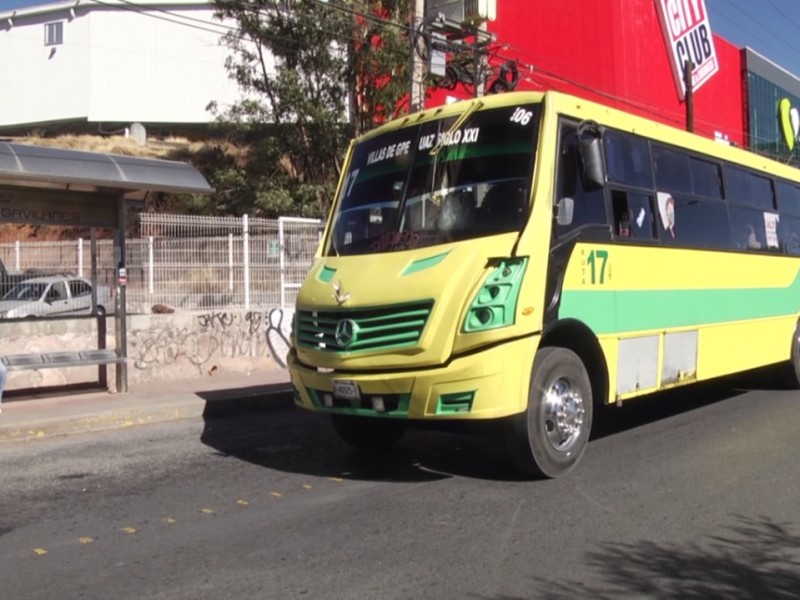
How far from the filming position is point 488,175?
21.9 ft

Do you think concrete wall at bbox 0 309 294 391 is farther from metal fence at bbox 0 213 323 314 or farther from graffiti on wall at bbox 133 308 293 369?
metal fence at bbox 0 213 323 314

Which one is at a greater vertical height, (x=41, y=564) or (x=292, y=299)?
→ (x=292, y=299)

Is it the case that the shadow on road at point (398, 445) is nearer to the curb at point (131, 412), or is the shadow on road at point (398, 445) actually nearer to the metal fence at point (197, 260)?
the curb at point (131, 412)

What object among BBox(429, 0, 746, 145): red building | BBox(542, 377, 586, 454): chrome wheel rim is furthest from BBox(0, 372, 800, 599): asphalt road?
BBox(429, 0, 746, 145): red building

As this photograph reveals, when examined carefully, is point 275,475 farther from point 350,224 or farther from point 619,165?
point 619,165

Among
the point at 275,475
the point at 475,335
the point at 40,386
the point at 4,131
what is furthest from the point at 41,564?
the point at 4,131

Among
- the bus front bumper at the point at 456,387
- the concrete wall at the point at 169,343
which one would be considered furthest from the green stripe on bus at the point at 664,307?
the concrete wall at the point at 169,343

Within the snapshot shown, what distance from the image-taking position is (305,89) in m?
Result: 20.0

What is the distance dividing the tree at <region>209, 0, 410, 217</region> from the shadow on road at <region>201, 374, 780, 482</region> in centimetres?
1056

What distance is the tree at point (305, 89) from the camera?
19625 mm

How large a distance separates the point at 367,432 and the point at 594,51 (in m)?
24.1

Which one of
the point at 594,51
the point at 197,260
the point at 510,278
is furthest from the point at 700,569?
the point at 594,51

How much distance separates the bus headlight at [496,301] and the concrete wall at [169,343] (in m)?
7.59

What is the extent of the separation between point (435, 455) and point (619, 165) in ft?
10.3
